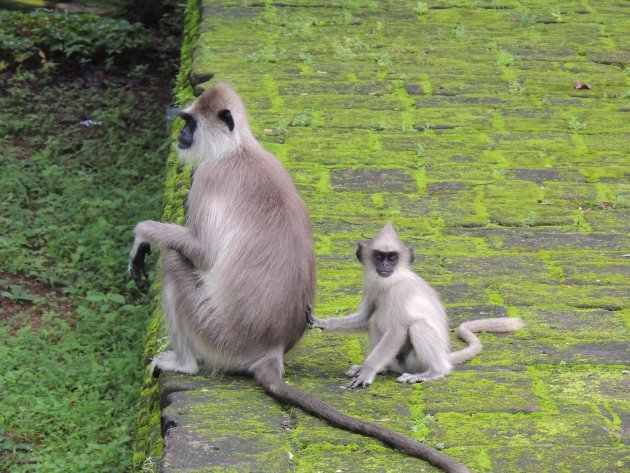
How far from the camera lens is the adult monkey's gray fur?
414 centimetres

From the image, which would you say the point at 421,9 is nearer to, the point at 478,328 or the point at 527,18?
the point at 527,18

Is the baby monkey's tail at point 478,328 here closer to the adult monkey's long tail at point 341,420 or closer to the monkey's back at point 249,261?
the monkey's back at point 249,261

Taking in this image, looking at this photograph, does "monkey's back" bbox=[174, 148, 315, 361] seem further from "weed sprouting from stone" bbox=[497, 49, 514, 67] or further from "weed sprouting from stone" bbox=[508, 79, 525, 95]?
"weed sprouting from stone" bbox=[497, 49, 514, 67]

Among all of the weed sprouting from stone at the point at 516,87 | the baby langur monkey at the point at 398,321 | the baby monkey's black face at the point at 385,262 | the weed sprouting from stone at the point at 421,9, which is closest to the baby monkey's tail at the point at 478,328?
the baby langur monkey at the point at 398,321

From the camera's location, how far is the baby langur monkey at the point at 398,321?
4191 mm

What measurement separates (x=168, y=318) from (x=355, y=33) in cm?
479

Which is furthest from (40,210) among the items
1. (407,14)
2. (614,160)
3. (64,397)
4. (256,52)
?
(614,160)

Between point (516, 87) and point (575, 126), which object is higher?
point (516, 87)

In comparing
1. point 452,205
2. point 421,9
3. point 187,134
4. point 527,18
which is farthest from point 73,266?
point 527,18

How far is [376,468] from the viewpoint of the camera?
3.48 metres

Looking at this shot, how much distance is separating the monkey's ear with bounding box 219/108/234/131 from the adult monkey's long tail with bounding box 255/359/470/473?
0.94 meters

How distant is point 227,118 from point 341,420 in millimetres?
1329

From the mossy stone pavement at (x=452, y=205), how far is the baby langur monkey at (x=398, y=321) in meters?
0.07

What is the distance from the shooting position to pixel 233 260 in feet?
13.6
